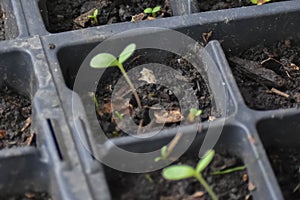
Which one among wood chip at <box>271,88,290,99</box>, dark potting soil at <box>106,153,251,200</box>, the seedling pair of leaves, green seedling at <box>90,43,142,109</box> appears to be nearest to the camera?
the seedling pair of leaves

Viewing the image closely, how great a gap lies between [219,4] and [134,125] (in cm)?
45

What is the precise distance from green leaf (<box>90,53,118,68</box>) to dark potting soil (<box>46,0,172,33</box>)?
A: 0.89 ft

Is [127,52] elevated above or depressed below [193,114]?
above

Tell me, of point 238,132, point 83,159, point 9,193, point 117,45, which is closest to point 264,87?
point 238,132

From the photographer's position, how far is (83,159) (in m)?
1.31

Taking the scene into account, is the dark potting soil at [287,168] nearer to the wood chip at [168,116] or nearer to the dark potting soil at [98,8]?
the wood chip at [168,116]

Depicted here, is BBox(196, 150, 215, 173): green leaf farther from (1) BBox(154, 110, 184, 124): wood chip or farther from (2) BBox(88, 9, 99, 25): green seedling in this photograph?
(2) BBox(88, 9, 99, 25): green seedling

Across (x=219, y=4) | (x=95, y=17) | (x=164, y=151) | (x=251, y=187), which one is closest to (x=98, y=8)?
(x=95, y=17)

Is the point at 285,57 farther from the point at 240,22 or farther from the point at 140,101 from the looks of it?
the point at 140,101

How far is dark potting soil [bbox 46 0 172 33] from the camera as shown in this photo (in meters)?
1.70

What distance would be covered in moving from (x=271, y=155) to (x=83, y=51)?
1.51ft

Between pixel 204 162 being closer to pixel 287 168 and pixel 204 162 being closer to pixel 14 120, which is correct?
pixel 287 168

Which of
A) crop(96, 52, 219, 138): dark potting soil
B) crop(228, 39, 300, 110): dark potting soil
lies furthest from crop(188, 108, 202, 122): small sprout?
crop(228, 39, 300, 110): dark potting soil

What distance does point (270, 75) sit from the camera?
1.57 metres
